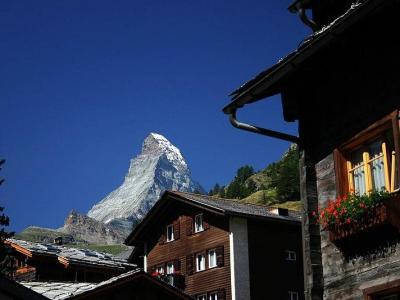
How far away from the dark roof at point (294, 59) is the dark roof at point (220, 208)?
3149cm

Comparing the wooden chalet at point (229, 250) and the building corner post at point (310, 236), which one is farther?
the wooden chalet at point (229, 250)

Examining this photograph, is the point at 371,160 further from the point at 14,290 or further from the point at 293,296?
the point at 293,296

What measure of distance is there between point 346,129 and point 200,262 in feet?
118

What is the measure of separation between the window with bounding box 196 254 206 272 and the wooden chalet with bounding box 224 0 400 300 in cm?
3411

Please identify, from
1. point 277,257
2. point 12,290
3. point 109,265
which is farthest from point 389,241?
point 277,257

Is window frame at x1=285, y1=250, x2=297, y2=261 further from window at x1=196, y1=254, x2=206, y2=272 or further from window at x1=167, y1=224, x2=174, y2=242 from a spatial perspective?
window at x1=167, y1=224, x2=174, y2=242

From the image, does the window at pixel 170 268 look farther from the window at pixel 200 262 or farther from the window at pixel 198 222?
the window at pixel 198 222

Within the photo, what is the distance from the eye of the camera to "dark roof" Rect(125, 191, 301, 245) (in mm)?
45656

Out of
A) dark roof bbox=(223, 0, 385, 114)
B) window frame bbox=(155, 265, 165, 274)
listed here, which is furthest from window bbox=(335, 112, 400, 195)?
window frame bbox=(155, 265, 165, 274)

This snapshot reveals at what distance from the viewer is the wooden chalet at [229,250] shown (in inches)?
1775

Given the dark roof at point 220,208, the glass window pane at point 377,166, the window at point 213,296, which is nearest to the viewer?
the glass window pane at point 377,166

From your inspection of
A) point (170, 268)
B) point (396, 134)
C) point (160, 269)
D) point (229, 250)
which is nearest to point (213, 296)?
point (229, 250)

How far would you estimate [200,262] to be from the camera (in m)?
47.9

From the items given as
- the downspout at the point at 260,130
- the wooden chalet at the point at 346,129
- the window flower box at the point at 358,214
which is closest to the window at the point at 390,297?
the wooden chalet at the point at 346,129
